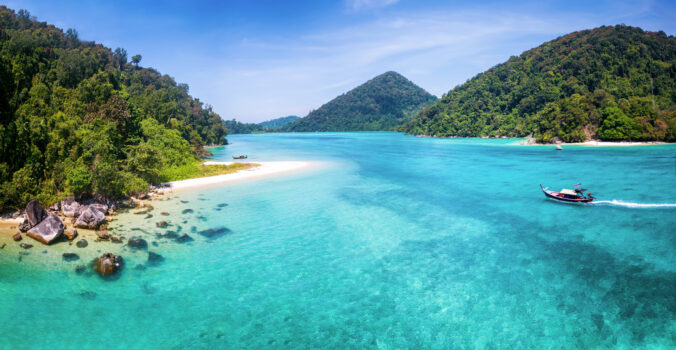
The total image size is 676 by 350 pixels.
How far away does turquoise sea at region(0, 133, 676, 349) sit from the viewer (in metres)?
11.7

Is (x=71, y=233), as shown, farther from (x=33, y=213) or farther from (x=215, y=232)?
(x=215, y=232)

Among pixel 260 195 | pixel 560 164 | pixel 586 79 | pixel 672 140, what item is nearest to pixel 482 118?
pixel 586 79

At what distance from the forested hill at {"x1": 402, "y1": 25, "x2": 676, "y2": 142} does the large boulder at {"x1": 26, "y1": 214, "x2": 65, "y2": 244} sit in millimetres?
110715

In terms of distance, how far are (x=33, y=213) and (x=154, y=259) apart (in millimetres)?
8976

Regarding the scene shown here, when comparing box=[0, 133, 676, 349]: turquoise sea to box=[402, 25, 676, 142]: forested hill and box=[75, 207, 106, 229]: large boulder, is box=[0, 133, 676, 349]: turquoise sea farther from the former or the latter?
box=[402, 25, 676, 142]: forested hill

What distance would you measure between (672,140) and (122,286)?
4548 inches

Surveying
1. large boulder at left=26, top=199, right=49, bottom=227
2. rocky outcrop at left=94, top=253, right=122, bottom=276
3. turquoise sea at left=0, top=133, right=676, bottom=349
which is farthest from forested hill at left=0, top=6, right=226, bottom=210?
rocky outcrop at left=94, top=253, right=122, bottom=276

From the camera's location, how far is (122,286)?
48.8 feet

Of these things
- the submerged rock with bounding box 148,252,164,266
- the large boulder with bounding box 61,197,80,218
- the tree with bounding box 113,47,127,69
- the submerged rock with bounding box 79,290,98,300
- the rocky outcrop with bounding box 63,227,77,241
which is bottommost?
the submerged rock with bounding box 79,290,98,300

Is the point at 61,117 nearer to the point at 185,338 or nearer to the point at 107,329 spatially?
the point at 107,329

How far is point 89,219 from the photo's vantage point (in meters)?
21.8

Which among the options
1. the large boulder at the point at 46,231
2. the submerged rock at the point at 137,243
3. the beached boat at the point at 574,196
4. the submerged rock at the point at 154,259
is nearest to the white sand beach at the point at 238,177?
the large boulder at the point at 46,231

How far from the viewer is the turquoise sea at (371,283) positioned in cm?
1167

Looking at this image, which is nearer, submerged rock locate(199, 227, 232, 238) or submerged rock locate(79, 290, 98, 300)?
submerged rock locate(79, 290, 98, 300)
